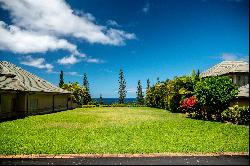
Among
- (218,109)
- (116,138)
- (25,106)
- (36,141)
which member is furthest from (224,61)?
(36,141)

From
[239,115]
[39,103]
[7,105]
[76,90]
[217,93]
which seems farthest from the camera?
[76,90]

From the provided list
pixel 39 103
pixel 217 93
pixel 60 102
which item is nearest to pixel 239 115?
pixel 217 93

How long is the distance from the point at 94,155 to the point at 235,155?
5630mm

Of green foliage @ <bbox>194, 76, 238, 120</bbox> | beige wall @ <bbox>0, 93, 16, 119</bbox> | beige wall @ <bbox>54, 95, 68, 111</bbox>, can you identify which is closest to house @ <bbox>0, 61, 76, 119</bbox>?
beige wall @ <bbox>0, 93, 16, 119</bbox>

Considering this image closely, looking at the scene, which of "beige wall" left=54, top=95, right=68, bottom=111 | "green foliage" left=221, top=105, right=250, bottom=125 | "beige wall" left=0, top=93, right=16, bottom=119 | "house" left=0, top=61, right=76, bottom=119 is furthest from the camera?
"beige wall" left=54, top=95, right=68, bottom=111

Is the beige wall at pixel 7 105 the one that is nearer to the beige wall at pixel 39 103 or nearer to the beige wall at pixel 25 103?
the beige wall at pixel 25 103

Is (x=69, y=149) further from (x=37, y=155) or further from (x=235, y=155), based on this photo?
(x=235, y=155)

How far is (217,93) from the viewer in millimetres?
25641

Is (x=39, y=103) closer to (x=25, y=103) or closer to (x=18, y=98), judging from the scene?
(x=25, y=103)

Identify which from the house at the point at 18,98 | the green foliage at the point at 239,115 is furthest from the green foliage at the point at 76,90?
the green foliage at the point at 239,115

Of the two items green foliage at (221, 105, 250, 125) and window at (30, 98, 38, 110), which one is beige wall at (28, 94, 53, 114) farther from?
green foliage at (221, 105, 250, 125)

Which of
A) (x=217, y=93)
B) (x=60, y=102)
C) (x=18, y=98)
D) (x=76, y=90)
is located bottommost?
(x=60, y=102)

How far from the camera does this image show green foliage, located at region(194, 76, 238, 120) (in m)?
25.5

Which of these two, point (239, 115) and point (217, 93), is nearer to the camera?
point (239, 115)
